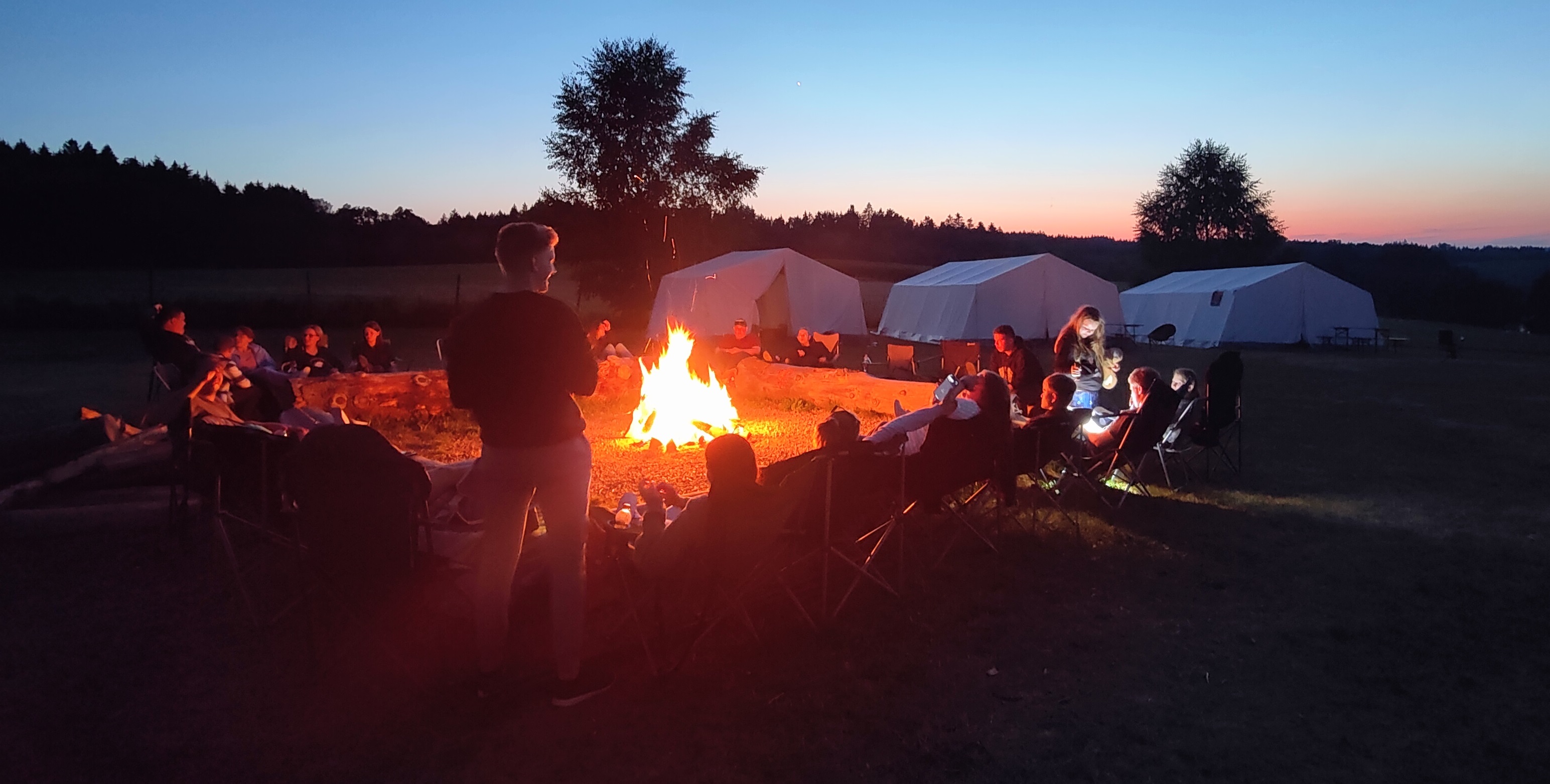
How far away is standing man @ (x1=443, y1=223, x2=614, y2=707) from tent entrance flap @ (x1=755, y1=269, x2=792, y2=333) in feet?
53.7

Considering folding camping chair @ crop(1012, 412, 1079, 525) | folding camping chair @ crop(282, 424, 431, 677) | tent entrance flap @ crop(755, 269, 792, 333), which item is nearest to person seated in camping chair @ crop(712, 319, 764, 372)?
tent entrance flap @ crop(755, 269, 792, 333)

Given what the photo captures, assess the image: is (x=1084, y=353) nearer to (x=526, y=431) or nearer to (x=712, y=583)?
(x=712, y=583)

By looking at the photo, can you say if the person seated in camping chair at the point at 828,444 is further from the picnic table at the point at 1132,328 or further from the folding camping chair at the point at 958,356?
the picnic table at the point at 1132,328

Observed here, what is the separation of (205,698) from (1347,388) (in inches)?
506

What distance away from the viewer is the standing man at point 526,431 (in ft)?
7.91

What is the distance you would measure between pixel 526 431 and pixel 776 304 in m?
17.2

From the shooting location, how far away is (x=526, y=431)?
7.98 ft

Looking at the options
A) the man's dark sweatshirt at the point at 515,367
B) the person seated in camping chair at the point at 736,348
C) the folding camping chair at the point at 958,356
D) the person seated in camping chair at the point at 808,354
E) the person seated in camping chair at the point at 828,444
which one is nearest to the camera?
the man's dark sweatshirt at the point at 515,367

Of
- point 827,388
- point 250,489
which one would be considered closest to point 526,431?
point 250,489

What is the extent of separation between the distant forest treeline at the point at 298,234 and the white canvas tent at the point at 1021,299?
8.69 m

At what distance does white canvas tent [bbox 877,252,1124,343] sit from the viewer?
19703 millimetres

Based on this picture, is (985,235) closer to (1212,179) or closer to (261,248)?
(1212,179)

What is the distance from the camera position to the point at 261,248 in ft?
112

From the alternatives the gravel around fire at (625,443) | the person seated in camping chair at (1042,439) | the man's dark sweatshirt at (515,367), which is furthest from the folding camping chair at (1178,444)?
the man's dark sweatshirt at (515,367)
